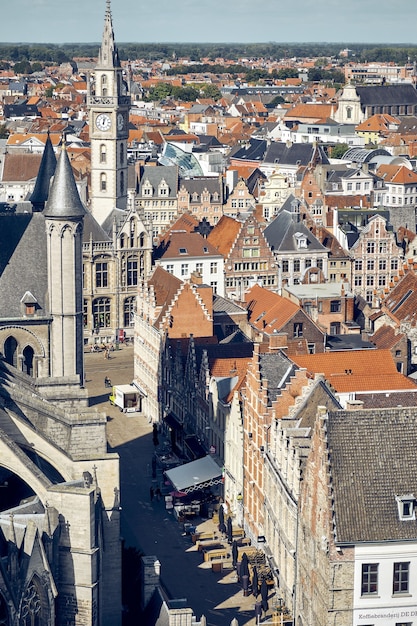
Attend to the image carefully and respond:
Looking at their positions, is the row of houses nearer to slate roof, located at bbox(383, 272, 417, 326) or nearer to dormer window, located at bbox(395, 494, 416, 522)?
dormer window, located at bbox(395, 494, 416, 522)

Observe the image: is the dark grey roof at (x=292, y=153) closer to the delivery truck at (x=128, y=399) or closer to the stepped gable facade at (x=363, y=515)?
the delivery truck at (x=128, y=399)

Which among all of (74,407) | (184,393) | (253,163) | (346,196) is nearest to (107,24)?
(346,196)

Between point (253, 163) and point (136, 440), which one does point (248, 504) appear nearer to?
point (136, 440)

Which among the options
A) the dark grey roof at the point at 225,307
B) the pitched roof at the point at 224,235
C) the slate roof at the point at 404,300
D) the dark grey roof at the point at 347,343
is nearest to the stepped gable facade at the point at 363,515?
the dark grey roof at the point at 347,343

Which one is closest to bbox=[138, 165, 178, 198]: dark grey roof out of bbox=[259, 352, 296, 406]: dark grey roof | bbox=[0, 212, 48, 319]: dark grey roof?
bbox=[0, 212, 48, 319]: dark grey roof

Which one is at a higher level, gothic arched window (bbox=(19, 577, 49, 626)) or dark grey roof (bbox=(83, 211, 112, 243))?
dark grey roof (bbox=(83, 211, 112, 243))

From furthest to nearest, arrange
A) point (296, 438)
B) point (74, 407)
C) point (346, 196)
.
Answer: point (346, 196)
point (74, 407)
point (296, 438)
